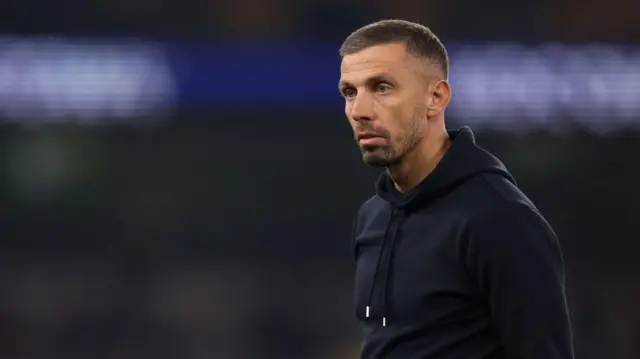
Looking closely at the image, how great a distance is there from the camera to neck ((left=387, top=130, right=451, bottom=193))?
1430 mm

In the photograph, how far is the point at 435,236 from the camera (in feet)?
4.42

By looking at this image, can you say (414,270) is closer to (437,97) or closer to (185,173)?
(437,97)

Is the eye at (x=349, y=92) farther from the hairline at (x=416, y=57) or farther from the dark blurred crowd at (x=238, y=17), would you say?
the dark blurred crowd at (x=238, y=17)

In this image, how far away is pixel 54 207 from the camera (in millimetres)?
3863

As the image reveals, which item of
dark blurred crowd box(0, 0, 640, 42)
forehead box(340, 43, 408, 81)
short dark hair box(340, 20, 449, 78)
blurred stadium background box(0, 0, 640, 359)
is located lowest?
blurred stadium background box(0, 0, 640, 359)

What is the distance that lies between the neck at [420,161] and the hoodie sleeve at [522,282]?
0.18 m

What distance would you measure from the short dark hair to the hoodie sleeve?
0.88ft

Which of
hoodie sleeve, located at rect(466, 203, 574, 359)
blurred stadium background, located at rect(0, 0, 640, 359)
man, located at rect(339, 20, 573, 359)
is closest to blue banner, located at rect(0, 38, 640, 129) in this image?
blurred stadium background, located at rect(0, 0, 640, 359)

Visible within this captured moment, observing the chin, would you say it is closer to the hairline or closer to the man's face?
the man's face

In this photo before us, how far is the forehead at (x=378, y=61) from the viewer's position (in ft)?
4.62

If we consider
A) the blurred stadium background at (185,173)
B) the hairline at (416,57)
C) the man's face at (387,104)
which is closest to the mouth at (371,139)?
the man's face at (387,104)

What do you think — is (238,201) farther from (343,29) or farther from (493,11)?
(493,11)

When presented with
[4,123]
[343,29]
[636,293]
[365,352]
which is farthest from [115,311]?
[365,352]

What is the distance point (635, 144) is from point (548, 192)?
39cm
